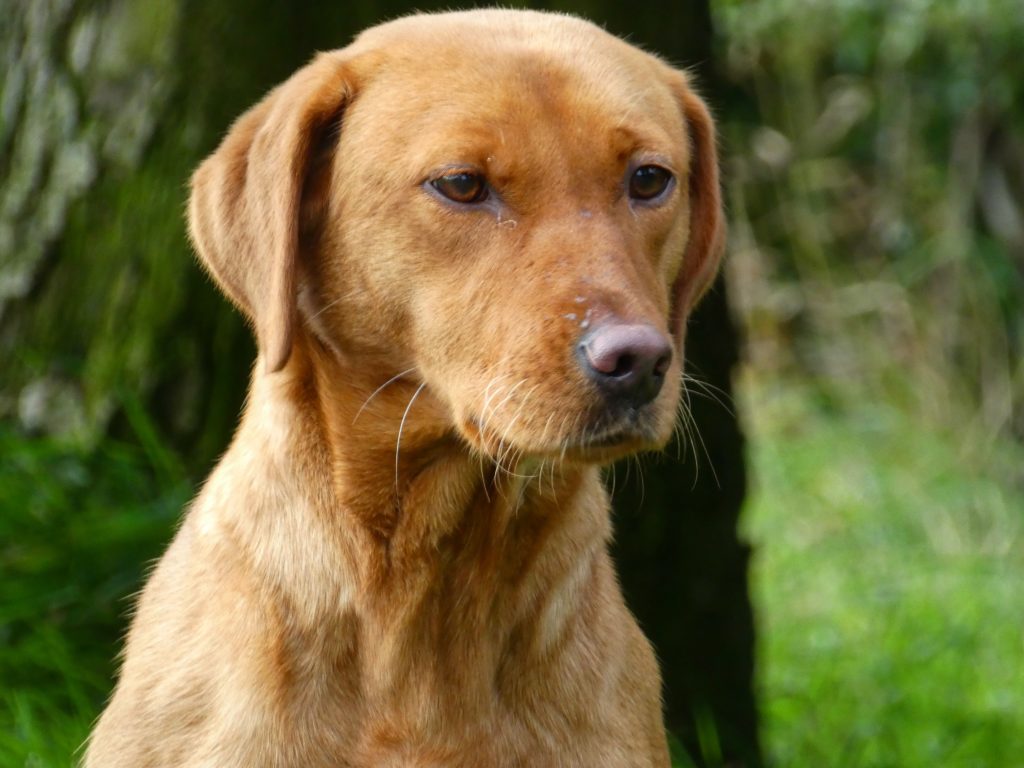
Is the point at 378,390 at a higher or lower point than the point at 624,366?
lower

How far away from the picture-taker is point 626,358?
2955 millimetres

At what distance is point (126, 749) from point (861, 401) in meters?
6.87

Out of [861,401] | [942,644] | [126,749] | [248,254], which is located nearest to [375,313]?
[248,254]

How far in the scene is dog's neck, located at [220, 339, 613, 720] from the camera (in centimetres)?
323

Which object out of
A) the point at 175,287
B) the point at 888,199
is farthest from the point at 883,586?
the point at 175,287

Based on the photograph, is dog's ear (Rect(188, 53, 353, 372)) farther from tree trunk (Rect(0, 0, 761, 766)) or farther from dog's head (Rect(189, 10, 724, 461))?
tree trunk (Rect(0, 0, 761, 766))

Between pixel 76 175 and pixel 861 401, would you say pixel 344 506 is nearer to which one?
pixel 76 175

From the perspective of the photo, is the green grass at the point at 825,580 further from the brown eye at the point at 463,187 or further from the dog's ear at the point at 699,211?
the brown eye at the point at 463,187

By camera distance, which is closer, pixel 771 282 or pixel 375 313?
pixel 375 313

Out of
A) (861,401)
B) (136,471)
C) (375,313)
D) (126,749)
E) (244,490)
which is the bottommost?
(861,401)

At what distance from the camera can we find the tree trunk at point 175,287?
480 cm

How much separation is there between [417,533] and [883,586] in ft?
14.7

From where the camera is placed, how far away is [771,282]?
33.6 ft

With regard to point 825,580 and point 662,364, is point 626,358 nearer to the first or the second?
point 662,364
